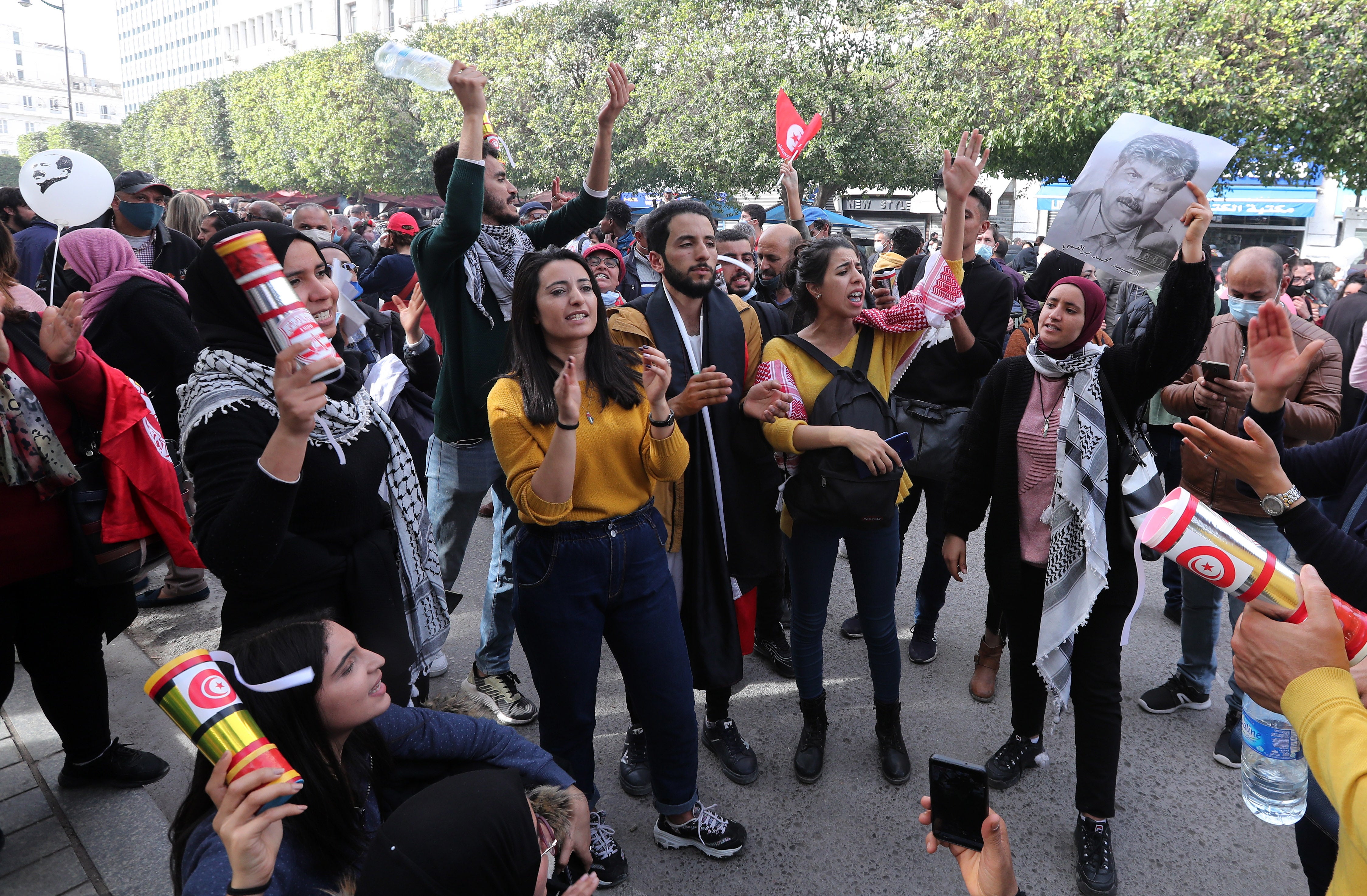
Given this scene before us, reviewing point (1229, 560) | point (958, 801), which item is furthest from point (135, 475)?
point (1229, 560)

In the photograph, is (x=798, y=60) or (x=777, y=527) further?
(x=798, y=60)

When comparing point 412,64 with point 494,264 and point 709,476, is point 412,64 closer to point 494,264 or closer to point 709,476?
point 494,264

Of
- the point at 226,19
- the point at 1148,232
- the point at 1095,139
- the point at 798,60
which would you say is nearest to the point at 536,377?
the point at 1148,232

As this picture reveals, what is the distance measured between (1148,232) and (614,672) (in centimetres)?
283

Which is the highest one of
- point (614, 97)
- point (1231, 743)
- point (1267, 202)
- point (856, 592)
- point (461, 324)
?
point (1267, 202)

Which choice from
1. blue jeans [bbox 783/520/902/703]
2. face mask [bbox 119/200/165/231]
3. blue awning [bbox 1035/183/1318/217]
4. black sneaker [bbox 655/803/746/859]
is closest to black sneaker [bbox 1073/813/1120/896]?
blue jeans [bbox 783/520/902/703]

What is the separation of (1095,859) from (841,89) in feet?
70.5

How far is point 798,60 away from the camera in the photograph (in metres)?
20.9

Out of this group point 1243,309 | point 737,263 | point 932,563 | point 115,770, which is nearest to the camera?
point 115,770

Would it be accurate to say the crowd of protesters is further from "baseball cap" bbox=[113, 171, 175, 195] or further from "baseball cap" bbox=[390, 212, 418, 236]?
"baseball cap" bbox=[390, 212, 418, 236]

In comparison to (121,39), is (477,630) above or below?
below

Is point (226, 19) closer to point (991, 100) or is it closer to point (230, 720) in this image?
point (991, 100)

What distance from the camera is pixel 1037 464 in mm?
2943

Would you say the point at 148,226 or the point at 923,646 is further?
the point at 148,226
